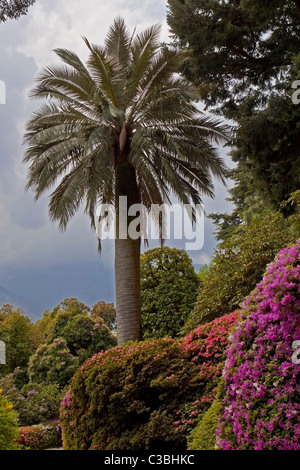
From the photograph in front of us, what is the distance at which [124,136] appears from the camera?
13.5 metres

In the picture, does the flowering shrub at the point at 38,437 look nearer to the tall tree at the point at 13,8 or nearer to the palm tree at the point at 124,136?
the palm tree at the point at 124,136

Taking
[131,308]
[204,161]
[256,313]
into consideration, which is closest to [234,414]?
[256,313]

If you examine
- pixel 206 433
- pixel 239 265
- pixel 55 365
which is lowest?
pixel 206 433

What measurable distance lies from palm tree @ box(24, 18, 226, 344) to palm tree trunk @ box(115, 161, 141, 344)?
27 millimetres

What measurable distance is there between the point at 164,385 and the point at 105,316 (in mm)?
19148

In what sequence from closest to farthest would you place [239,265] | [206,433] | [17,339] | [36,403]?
[206,433] < [239,265] < [36,403] < [17,339]

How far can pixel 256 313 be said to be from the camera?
14.6ft

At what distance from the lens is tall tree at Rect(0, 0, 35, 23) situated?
286 inches

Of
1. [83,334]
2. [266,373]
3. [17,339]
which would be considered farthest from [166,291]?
[266,373]

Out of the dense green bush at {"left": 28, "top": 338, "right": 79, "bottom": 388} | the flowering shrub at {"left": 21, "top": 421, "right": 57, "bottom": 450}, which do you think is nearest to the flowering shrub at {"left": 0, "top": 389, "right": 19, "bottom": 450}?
the flowering shrub at {"left": 21, "top": 421, "right": 57, "bottom": 450}

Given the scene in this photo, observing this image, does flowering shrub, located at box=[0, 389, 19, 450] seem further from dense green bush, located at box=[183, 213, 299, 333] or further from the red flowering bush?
dense green bush, located at box=[183, 213, 299, 333]

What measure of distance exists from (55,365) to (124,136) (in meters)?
8.10

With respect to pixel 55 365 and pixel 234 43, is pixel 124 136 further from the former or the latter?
pixel 55 365
